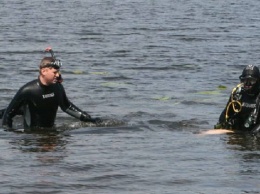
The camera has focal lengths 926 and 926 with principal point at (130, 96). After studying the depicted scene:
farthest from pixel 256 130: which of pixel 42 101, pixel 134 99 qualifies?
pixel 134 99

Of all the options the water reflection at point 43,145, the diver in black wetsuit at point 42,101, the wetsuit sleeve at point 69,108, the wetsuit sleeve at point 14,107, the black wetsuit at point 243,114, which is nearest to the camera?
the water reflection at point 43,145

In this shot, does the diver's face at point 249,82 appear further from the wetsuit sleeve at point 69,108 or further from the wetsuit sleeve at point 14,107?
the wetsuit sleeve at point 14,107

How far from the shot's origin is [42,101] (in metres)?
16.1

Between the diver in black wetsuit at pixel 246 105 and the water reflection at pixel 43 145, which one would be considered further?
the diver in black wetsuit at pixel 246 105

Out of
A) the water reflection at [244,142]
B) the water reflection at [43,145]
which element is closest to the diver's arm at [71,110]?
the water reflection at [43,145]

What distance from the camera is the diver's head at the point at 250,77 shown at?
15.2 m

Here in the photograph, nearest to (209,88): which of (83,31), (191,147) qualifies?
(191,147)

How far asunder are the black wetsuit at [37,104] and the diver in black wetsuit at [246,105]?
8.79 feet

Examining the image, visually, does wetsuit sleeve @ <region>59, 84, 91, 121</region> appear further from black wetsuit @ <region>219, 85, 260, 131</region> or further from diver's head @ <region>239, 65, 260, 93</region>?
diver's head @ <region>239, 65, 260, 93</region>

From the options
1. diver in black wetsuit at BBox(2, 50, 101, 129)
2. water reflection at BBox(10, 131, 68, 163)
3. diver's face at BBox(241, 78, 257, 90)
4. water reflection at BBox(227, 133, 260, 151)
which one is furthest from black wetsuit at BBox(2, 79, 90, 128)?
diver's face at BBox(241, 78, 257, 90)

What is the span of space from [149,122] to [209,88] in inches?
196

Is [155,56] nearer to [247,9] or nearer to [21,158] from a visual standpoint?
[21,158]

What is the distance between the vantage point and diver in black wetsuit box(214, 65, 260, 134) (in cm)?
1525

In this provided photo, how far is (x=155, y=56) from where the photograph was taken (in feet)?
98.9
